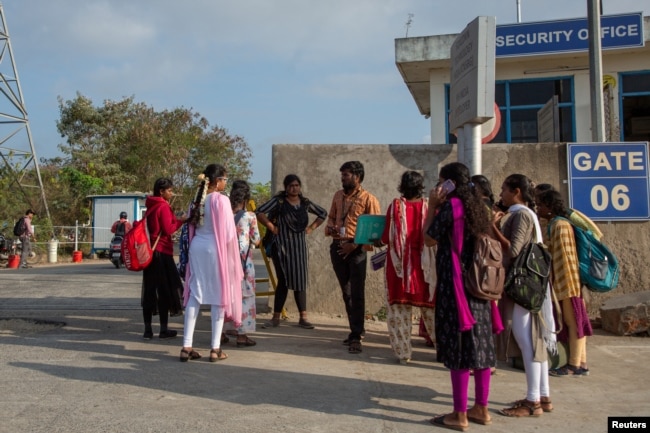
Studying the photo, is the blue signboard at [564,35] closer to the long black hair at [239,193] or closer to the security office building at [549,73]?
the security office building at [549,73]

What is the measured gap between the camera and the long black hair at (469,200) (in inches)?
152

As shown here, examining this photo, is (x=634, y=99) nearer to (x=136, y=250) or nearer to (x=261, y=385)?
(x=136, y=250)

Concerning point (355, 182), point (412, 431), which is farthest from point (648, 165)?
point (412, 431)

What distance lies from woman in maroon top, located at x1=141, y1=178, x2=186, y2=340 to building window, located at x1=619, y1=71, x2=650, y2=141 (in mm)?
11569

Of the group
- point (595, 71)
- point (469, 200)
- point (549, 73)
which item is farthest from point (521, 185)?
point (549, 73)

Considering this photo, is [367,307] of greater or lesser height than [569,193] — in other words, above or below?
below

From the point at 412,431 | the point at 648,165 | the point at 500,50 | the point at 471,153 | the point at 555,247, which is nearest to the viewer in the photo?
the point at 412,431

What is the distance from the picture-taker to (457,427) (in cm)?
375

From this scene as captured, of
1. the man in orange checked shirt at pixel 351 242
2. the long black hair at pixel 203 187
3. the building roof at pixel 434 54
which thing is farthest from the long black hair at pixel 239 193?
the building roof at pixel 434 54

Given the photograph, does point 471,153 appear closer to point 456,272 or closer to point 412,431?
point 456,272

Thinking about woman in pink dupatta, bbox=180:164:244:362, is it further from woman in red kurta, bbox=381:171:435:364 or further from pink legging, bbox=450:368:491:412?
pink legging, bbox=450:368:491:412

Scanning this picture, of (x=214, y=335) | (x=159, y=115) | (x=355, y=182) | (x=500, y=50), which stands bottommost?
(x=214, y=335)

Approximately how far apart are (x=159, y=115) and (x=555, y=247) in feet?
101

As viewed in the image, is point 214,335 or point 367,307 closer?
point 214,335
